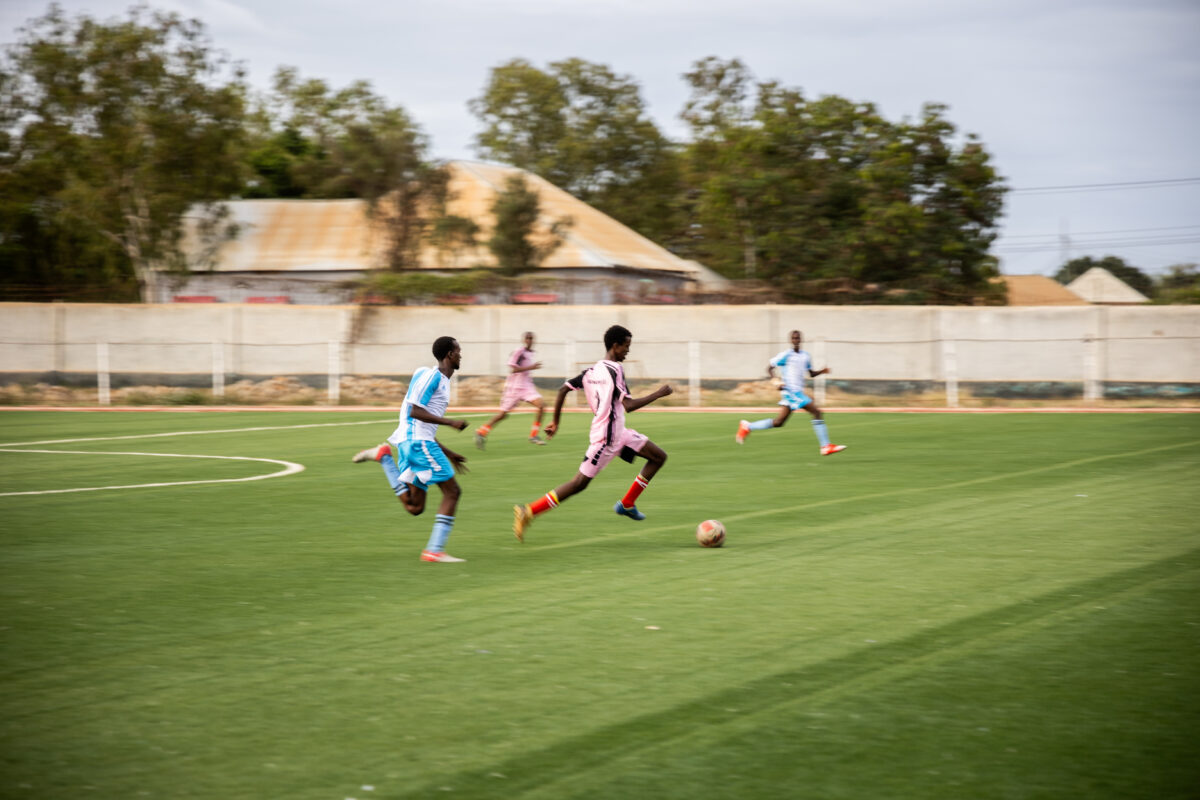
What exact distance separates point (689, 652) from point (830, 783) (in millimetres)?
1909

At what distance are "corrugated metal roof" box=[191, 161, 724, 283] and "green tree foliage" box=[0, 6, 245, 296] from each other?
350 cm

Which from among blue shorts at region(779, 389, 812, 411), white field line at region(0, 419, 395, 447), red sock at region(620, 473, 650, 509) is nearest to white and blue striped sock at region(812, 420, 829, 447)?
blue shorts at region(779, 389, 812, 411)

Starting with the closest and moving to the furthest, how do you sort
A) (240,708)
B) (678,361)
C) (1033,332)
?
1. (240,708)
2. (1033,332)
3. (678,361)

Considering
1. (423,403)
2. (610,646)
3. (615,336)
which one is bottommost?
(610,646)

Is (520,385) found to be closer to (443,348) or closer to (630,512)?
(630,512)

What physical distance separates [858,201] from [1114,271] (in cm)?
5786

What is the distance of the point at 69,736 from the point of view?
5.04 metres

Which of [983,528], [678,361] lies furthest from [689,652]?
[678,361]

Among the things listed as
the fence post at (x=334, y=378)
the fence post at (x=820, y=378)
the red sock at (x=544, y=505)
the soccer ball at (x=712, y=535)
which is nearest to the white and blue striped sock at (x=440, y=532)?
the red sock at (x=544, y=505)

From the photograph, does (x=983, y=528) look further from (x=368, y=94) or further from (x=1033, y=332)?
(x=368, y=94)

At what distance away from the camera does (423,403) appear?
8.96 meters

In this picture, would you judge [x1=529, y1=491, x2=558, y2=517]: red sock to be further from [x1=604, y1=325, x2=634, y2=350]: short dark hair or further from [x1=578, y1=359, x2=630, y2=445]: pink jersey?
[x1=604, y1=325, x2=634, y2=350]: short dark hair

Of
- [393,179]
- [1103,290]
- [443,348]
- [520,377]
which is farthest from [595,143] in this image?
[443,348]

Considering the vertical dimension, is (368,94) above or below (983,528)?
above
